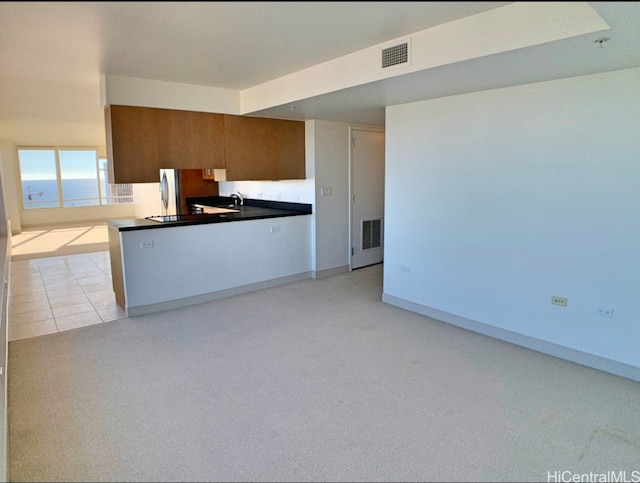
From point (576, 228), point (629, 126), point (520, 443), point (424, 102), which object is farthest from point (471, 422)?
point (424, 102)

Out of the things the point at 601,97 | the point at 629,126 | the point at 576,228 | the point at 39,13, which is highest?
the point at 39,13

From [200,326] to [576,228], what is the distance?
339 centimetres

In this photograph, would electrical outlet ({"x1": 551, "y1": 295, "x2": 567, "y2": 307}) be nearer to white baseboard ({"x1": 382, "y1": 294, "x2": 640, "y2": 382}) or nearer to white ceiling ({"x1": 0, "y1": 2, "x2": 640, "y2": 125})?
white baseboard ({"x1": 382, "y1": 294, "x2": 640, "y2": 382})

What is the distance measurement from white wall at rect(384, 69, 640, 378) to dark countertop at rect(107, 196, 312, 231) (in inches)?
64.1

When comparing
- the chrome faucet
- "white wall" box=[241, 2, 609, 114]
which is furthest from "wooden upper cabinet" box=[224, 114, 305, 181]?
"white wall" box=[241, 2, 609, 114]

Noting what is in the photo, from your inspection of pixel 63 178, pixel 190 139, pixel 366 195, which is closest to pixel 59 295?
pixel 190 139

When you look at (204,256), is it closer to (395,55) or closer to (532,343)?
(395,55)

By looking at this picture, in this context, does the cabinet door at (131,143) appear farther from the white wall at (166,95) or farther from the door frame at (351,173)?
the door frame at (351,173)

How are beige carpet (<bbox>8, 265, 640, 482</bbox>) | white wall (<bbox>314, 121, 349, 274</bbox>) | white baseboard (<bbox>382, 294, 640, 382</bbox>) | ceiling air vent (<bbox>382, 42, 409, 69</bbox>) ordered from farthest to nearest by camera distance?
white wall (<bbox>314, 121, 349, 274</bbox>) → white baseboard (<bbox>382, 294, 640, 382</bbox>) → ceiling air vent (<bbox>382, 42, 409, 69</bbox>) → beige carpet (<bbox>8, 265, 640, 482</bbox>)

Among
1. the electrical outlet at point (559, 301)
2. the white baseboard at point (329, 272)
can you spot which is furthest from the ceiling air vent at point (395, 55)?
the white baseboard at point (329, 272)

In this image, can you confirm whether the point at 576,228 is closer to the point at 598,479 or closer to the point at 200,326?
the point at 598,479

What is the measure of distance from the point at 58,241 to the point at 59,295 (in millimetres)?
4199

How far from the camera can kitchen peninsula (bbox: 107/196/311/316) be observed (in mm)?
4254

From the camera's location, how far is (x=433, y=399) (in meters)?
2.68
